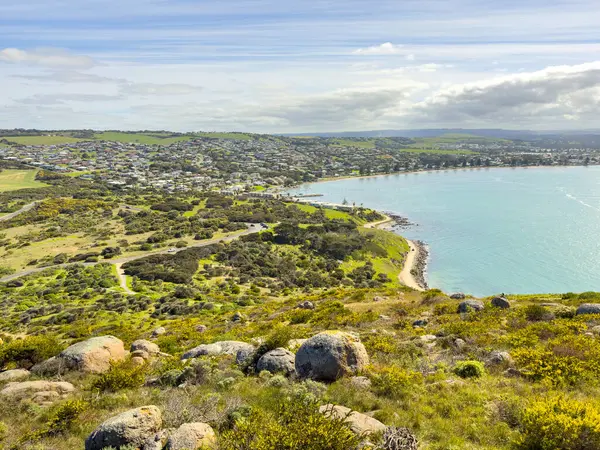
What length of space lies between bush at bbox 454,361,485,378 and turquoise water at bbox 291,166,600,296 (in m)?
60.5

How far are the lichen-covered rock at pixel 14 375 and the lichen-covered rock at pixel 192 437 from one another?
1118 cm

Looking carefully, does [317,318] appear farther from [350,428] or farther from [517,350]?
[350,428]

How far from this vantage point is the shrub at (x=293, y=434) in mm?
7832

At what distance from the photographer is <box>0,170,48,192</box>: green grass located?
13962 cm

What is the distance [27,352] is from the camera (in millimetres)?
18266

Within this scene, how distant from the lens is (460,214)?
447ft

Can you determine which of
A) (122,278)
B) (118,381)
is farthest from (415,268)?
(118,381)

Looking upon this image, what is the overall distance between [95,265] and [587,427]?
64.5 m

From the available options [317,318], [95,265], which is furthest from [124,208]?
[317,318]

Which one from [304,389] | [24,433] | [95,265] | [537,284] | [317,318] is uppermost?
[304,389]

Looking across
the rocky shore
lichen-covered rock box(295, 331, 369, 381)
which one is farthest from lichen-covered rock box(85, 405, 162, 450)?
the rocky shore

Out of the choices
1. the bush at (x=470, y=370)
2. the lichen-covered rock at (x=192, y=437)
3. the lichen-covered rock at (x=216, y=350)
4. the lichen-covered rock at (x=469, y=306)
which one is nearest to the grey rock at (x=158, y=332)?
the lichen-covered rock at (x=216, y=350)

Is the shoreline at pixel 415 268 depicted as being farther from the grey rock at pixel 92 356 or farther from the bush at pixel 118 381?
the bush at pixel 118 381

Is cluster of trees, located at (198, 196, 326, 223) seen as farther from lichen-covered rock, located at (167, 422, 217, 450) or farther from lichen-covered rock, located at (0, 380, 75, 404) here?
lichen-covered rock, located at (167, 422, 217, 450)
